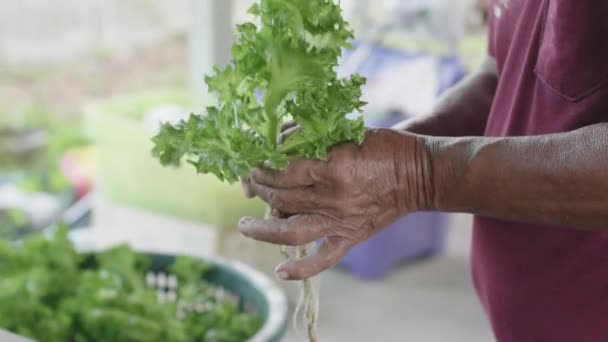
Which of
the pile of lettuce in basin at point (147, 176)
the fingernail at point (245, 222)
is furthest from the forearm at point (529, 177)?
the pile of lettuce in basin at point (147, 176)

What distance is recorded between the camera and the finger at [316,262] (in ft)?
3.08

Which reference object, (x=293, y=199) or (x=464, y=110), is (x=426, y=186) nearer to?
(x=293, y=199)

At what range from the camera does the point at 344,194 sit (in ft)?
3.01

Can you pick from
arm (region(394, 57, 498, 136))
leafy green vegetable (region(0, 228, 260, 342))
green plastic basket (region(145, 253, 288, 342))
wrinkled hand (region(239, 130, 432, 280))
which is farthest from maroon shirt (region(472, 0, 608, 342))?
leafy green vegetable (region(0, 228, 260, 342))

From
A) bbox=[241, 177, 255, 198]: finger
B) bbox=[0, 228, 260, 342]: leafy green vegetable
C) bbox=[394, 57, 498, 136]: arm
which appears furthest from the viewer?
bbox=[0, 228, 260, 342]: leafy green vegetable

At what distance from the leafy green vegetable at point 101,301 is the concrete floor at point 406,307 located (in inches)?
34.7

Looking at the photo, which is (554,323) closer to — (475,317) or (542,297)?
(542,297)

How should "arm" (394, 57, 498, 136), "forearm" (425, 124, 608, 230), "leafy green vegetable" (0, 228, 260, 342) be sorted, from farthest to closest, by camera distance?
"leafy green vegetable" (0, 228, 260, 342)
"arm" (394, 57, 498, 136)
"forearm" (425, 124, 608, 230)

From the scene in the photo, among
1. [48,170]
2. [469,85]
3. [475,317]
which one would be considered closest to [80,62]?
[48,170]

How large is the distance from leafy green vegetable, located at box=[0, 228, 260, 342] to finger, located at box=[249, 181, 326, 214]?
0.73m

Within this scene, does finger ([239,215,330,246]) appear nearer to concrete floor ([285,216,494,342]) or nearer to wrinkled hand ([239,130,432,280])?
wrinkled hand ([239,130,432,280])

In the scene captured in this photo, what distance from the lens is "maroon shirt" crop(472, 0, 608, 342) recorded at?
0.97 metres

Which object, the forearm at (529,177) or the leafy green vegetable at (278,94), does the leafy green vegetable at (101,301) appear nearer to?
the leafy green vegetable at (278,94)

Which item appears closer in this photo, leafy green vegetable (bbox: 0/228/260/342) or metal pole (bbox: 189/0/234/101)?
leafy green vegetable (bbox: 0/228/260/342)
